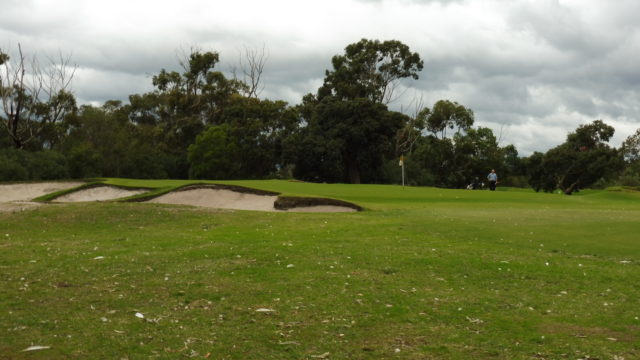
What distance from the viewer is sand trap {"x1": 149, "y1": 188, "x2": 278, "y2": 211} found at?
115ft

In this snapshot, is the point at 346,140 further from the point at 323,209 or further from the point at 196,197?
the point at 323,209

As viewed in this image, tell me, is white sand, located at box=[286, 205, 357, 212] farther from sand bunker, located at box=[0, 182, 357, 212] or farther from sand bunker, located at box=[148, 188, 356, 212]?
sand bunker, located at box=[148, 188, 356, 212]

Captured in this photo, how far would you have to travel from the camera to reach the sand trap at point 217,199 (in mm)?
35062

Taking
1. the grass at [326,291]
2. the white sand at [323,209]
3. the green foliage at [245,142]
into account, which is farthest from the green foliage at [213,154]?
the grass at [326,291]

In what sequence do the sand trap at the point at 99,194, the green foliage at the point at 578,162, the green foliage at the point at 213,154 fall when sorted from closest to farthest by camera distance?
the sand trap at the point at 99,194, the green foliage at the point at 213,154, the green foliage at the point at 578,162

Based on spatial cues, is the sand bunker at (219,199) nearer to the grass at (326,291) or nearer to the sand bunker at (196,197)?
the sand bunker at (196,197)

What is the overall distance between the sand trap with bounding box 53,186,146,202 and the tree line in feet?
98.6

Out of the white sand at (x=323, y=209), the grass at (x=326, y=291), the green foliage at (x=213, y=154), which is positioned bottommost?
the grass at (x=326, y=291)

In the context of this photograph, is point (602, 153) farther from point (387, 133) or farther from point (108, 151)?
point (108, 151)

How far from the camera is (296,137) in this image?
79.9m

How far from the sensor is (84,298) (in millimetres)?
10930

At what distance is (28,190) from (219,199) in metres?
15.4

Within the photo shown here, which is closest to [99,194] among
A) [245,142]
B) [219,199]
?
[219,199]

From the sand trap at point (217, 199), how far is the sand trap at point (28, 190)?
10.7m
